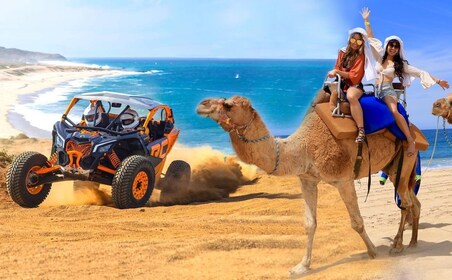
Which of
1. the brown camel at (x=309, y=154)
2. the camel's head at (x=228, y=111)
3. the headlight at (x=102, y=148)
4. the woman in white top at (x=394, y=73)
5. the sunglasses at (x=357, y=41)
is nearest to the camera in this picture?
the camel's head at (x=228, y=111)

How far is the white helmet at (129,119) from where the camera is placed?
11.9 m

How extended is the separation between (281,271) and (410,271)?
130 centimetres

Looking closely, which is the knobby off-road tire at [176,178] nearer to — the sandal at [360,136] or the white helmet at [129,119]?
the white helmet at [129,119]

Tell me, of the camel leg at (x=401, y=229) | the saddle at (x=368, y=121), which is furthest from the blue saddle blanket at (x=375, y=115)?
the camel leg at (x=401, y=229)

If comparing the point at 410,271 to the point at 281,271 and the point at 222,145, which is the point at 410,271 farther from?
the point at 222,145

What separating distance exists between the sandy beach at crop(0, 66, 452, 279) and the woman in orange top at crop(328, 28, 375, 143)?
5.11 ft

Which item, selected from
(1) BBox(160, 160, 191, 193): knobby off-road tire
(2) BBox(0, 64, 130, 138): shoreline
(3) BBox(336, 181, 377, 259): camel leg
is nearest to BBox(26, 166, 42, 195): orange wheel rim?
(1) BBox(160, 160, 191, 193): knobby off-road tire

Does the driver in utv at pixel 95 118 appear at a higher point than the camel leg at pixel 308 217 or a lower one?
higher

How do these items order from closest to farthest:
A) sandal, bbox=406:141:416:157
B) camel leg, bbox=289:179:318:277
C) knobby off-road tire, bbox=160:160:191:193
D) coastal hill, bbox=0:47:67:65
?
camel leg, bbox=289:179:318:277, sandal, bbox=406:141:416:157, knobby off-road tire, bbox=160:160:191:193, coastal hill, bbox=0:47:67:65

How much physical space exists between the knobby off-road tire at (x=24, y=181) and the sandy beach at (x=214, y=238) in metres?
0.21

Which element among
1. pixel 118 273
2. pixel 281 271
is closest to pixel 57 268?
pixel 118 273

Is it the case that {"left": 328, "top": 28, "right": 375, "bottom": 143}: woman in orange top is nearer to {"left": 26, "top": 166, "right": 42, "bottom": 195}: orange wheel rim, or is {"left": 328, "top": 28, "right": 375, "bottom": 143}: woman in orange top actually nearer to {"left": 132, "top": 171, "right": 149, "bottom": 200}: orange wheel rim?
{"left": 132, "top": 171, "right": 149, "bottom": 200}: orange wheel rim

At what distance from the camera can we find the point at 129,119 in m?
12.1

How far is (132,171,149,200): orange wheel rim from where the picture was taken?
10.8m
